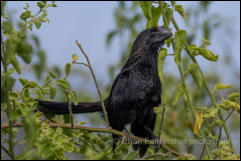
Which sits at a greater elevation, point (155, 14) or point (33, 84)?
point (155, 14)

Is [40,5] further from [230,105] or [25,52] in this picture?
[230,105]

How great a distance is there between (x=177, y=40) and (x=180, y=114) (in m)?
3.75

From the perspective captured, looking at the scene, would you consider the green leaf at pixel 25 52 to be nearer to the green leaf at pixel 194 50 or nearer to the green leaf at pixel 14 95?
the green leaf at pixel 14 95

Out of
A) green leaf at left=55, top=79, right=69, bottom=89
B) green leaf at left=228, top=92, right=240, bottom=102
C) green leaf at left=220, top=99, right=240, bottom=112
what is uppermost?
green leaf at left=55, top=79, right=69, bottom=89

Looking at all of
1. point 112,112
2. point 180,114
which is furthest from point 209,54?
point 180,114

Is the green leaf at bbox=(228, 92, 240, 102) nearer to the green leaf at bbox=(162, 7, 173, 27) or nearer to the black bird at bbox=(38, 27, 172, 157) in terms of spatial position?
the green leaf at bbox=(162, 7, 173, 27)

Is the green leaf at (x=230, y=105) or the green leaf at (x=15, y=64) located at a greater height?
the green leaf at (x=15, y=64)

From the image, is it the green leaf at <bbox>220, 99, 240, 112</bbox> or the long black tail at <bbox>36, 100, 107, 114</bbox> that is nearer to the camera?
the green leaf at <bbox>220, 99, 240, 112</bbox>

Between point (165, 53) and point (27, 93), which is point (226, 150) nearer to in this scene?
point (165, 53)

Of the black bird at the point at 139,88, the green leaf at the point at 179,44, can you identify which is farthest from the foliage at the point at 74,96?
the black bird at the point at 139,88

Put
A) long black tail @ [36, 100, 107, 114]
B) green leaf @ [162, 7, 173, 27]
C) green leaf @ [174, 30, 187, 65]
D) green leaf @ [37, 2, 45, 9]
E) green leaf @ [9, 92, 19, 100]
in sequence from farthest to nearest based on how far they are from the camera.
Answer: long black tail @ [36, 100, 107, 114] → green leaf @ [162, 7, 173, 27] → green leaf @ [174, 30, 187, 65] → green leaf @ [37, 2, 45, 9] → green leaf @ [9, 92, 19, 100]

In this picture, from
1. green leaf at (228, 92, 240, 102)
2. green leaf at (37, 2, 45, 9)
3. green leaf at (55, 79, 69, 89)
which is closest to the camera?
green leaf at (55, 79, 69, 89)

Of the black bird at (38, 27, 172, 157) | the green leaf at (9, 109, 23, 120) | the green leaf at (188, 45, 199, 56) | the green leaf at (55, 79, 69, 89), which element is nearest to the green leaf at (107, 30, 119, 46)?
the black bird at (38, 27, 172, 157)

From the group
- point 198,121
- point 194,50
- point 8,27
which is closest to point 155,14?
point 194,50
